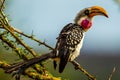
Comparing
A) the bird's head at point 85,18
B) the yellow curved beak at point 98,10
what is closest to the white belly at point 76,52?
the bird's head at point 85,18

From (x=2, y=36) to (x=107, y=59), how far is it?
18.0 metres

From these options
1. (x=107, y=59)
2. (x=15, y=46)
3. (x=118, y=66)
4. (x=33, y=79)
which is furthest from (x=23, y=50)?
(x=107, y=59)

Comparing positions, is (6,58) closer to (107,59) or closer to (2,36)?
(2,36)

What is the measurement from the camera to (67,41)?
361cm

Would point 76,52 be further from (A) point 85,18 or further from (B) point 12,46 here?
(B) point 12,46

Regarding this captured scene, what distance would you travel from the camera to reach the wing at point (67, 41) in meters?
3.44

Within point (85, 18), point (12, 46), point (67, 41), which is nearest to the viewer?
point (12, 46)

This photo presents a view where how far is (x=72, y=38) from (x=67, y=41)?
0.30ft

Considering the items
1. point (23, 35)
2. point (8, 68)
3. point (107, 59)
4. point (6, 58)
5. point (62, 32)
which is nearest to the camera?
point (8, 68)

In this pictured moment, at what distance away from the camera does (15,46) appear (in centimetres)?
329

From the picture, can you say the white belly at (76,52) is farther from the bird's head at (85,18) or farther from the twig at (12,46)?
the twig at (12,46)

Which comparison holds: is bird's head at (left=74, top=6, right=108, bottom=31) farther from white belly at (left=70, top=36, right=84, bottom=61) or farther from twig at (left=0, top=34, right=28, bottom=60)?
twig at (left=0, top=34, right=28, bottom=60)

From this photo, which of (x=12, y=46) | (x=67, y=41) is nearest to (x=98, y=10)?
(x=67, y=41)

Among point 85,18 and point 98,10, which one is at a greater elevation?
point 98,10
